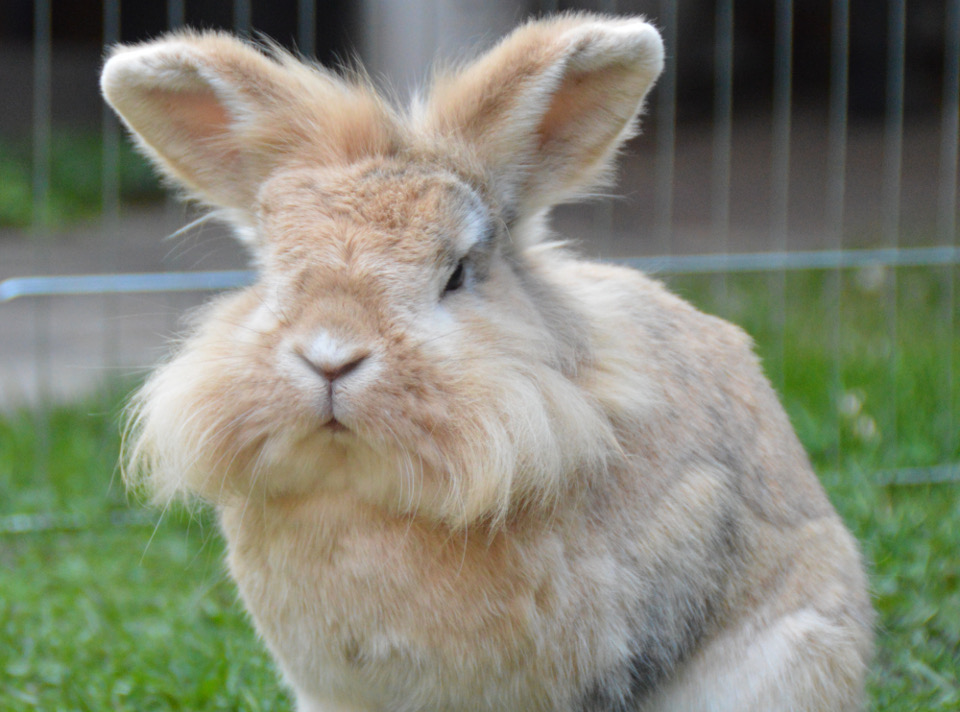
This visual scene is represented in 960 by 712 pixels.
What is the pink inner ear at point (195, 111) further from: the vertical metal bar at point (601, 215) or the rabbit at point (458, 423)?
the vertical metal bar at point (601, 215)

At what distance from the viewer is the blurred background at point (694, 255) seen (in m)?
3.54

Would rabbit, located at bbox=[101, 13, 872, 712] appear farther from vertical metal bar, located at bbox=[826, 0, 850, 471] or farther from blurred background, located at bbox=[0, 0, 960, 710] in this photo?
vertical metal bar, located at bbox=[826, 0, 850, 471]

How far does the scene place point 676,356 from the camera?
2457mm

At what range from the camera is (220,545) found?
3.84 metres

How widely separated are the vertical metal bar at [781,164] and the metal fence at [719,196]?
3cm

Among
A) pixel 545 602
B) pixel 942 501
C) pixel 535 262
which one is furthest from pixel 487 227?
pixel 942 501

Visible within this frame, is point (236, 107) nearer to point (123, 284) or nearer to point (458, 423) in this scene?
point (458, 423)

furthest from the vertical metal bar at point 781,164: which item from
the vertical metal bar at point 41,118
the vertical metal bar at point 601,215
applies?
the vertical metal bar at point 41,118

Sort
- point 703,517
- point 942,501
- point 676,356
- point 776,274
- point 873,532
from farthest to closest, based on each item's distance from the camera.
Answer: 1. point 776,274
2. point 942,501
3. point 873,532
4. point 676,356
5. point 703,517

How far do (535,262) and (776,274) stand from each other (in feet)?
12.7

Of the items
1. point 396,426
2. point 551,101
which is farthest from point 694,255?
point 396,426

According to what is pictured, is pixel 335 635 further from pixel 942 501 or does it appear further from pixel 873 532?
pixel 942 501

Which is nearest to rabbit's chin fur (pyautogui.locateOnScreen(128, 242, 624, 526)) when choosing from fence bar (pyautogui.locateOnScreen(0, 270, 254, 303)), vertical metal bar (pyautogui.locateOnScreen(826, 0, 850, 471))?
fence bar (pyautogui.locateOnScreen(0, 270, 254, 303))

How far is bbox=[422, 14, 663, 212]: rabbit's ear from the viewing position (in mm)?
2082
